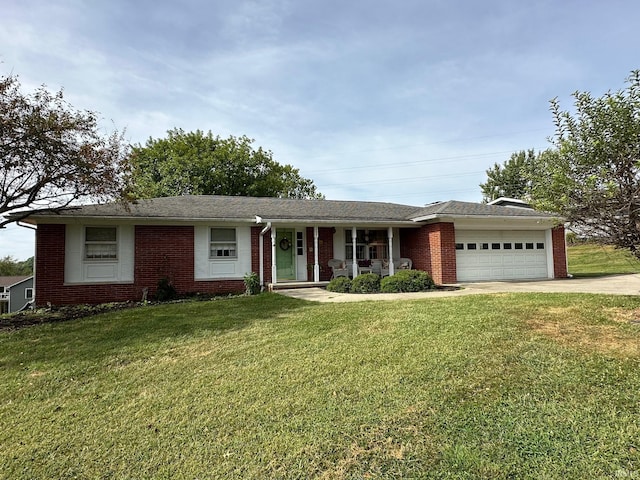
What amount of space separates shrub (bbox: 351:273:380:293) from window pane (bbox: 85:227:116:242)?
7.96 metres

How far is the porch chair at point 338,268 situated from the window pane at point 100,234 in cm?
740

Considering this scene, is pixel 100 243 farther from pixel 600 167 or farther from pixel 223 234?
pixel 600 167

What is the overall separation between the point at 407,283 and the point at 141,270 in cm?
854

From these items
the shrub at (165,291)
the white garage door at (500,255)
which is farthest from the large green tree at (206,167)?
the white garage door at (500,255)

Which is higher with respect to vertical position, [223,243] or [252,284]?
[223,243]

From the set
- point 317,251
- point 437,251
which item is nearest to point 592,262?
point 437,251

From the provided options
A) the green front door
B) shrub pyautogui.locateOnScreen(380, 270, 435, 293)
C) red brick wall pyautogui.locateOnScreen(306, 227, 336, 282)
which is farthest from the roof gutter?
the green front door

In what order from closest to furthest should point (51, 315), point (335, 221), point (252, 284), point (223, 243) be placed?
point (51, 315), point (252, 284), point (223, 243), point (335, 221)

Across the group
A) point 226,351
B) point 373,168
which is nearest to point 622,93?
point 226,351

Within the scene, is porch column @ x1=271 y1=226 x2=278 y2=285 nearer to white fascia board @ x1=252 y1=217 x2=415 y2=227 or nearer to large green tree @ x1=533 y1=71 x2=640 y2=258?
white fascia board @ x1=252 y1=217 x2=415 y2=227

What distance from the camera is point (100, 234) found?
11711mm

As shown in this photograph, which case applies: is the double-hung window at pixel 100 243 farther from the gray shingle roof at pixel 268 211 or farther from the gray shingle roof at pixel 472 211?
the gray shingle roof at pixel 472 211

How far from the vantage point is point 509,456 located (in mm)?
2621

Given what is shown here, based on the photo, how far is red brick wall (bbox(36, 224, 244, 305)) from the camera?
1100 centimetres
